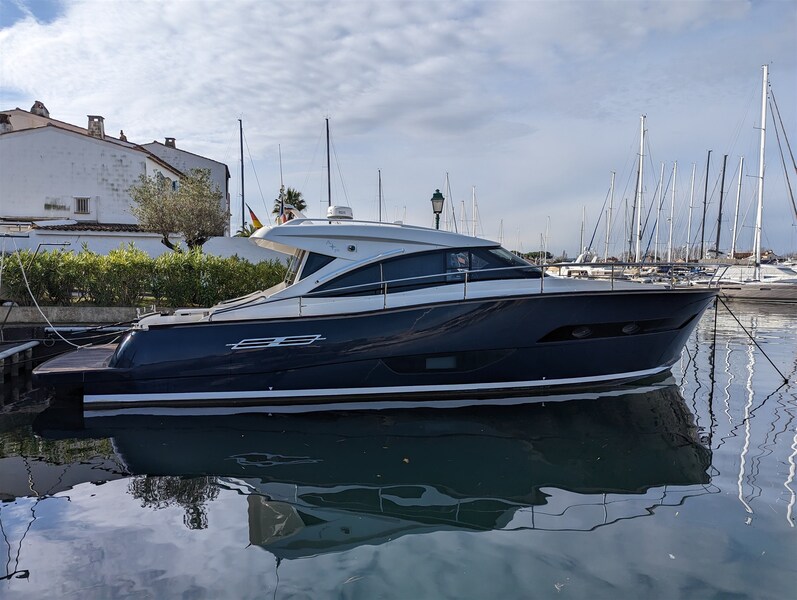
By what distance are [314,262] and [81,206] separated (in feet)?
77.0

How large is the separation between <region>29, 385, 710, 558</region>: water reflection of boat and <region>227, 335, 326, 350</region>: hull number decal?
95cm

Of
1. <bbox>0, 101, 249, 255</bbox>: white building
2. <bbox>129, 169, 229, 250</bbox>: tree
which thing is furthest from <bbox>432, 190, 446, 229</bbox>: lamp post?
<bbox>0, 101, 249, 255</bbox>: white building

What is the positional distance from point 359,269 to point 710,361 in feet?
25.5

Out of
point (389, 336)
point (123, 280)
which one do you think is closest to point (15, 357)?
point (123, 280)

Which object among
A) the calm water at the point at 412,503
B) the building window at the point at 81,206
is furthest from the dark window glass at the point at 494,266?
the building window at the point at 81,206

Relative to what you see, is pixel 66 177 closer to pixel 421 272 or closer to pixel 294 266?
pixel 294 266

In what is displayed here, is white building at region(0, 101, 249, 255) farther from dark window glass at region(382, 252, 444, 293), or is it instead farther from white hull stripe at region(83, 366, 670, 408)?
dark window glass at region(382, 252, 444, 293)

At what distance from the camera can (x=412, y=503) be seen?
485cm

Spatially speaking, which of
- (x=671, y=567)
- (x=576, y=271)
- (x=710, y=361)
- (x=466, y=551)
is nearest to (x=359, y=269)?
(x=576, y=271)

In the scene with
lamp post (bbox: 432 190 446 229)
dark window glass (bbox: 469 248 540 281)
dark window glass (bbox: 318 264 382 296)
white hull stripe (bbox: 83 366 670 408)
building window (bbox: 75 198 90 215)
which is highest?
building window (bbox: 75 198 90 215)

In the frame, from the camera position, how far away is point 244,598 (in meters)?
3.49

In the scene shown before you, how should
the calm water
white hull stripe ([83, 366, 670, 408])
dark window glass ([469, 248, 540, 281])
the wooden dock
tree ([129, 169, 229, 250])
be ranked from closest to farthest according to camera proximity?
the calm water < white hull stripe ([83, 366, 670, 408]) < dark window glass ([469, 248, 540, 281]) < the wooden dock < tree ([129, 169, 229, 250])

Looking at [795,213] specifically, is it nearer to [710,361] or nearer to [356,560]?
[710,361]

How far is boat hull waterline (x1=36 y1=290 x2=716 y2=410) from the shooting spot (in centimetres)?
746
